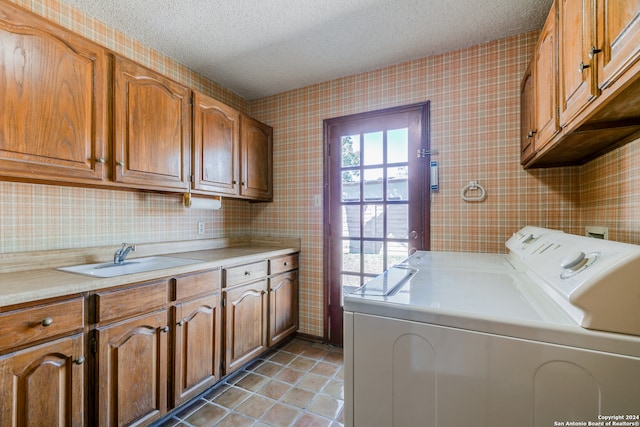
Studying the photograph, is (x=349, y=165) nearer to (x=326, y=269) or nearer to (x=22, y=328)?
(x=326, y=269)

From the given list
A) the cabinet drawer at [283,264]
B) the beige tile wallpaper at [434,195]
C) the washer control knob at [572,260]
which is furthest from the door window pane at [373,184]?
the washer control knob at [572,260]

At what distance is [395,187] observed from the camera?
238 cm

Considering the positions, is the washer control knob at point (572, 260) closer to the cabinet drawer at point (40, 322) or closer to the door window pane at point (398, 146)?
the door window pane at point (398, 146)

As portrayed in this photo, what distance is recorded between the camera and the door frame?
88.4 inches

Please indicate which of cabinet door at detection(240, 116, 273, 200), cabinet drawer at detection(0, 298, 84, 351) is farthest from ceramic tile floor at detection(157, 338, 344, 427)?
cabinet door at detection(240, 116, 273, 200)

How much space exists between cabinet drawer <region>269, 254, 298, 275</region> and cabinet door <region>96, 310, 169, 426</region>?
96 centimetres

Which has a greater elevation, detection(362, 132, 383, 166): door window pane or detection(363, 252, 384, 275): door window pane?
detection(362, 132, 383, 166): door window pane

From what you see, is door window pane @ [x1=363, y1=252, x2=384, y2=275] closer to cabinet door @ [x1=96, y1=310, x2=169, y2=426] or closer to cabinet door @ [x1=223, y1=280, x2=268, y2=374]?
cabinet door @ [x1=223, y1=280, x2=268, y2=374]

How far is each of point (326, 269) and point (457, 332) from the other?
1.95 metres

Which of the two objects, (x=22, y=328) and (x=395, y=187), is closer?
(x=22, y=328)

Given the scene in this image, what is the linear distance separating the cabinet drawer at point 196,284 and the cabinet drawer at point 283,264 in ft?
1.89

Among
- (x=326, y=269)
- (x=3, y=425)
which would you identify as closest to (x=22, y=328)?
(x=3, y=425)

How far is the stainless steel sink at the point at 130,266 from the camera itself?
1.60m

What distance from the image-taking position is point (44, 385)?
1.12 m
